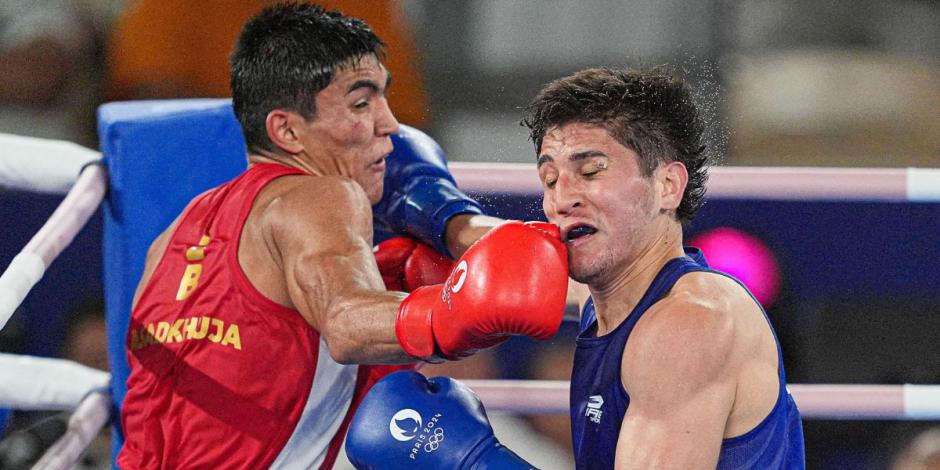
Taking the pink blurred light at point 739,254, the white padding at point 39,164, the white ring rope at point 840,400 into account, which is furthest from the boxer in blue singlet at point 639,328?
the pink blurred light at point 739,254

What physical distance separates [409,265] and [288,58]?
1.33ft

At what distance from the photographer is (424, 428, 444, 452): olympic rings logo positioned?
5.09 ft

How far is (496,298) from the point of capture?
1461 millimetres

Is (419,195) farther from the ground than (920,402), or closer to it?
farther from the ground

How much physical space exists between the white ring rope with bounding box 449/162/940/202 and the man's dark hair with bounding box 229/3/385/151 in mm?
389

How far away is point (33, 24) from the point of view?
11.3 ft

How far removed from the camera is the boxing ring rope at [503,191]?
2082 mm

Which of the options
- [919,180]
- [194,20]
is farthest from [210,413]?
[194,20]

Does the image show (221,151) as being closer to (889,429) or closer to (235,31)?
(235,31)

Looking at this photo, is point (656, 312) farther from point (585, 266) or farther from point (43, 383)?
point (43, 383)

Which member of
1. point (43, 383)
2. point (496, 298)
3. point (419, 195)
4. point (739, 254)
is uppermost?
point (496, 298)

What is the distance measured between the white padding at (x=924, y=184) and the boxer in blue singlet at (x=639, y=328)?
664mm

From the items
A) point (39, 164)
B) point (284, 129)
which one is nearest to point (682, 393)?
point (284, 129)

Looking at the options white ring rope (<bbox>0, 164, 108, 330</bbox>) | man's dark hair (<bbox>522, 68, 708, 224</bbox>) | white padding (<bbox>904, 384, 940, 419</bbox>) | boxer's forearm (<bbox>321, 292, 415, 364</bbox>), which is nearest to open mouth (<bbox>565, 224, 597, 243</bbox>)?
man's dark hair (<bbox>522, 68, 708, 224</bbox>)
